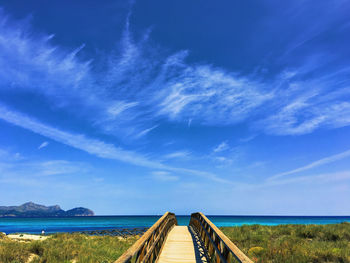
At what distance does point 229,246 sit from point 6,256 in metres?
9.66

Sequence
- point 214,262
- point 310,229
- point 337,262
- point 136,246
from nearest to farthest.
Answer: point 136,246, point 214,262, point 337,262, point 310,229

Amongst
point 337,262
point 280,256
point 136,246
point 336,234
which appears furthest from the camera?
point 336,234

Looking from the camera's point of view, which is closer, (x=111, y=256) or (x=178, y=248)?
(x=178, y=248)

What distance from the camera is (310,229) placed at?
14719mm

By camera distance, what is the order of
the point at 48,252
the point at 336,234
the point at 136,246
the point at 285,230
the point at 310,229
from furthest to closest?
the point at 285,230
the point at 310,229
the point at 336,234
the point at 48,252
the point at 136,246

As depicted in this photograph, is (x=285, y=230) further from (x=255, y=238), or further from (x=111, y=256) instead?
(x=111, y=256)

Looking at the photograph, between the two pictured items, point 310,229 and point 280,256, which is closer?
point 280,256

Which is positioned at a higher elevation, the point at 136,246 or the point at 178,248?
the point at 136,246

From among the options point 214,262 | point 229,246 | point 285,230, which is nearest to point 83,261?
point 214,262

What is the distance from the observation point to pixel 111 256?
1046cm

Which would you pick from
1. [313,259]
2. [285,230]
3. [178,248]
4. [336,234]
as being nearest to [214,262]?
[178,248]

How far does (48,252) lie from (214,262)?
293 inches

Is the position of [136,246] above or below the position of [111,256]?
above

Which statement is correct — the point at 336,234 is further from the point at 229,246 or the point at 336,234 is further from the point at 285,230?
the point at 229,246
